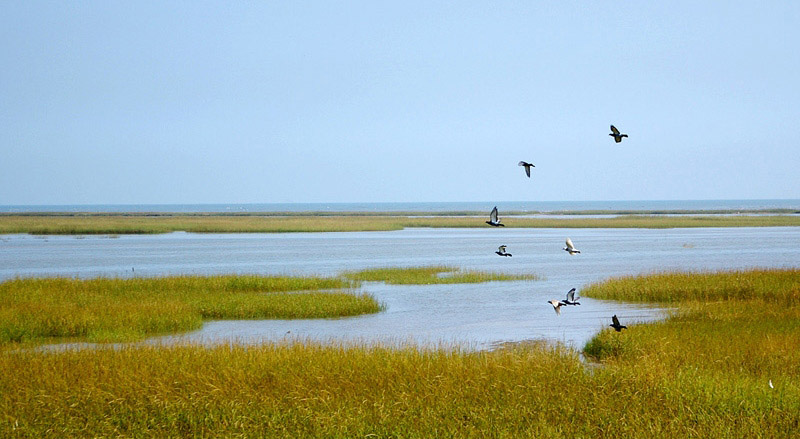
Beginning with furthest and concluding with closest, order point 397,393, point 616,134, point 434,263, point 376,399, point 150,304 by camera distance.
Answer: point 434,263
point 150,304
point 397,393
point 376,399
point 616,134

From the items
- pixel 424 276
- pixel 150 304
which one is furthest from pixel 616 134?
pixel 424 276

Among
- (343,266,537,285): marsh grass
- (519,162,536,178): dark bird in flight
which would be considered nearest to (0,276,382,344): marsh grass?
(343,266,537,285): marsh grass

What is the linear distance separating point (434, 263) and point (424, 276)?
9.69 meters

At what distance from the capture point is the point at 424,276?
40562mm

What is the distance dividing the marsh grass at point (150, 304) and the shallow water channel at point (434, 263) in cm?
109

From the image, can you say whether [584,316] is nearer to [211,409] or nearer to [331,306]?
[331,306]

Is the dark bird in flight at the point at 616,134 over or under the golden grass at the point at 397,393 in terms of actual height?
over

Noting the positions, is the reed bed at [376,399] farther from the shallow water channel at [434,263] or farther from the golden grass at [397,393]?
the shallow water channel at [434,263]

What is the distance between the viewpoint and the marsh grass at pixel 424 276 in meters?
39.1

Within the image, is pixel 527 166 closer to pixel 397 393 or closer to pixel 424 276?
pixel 397 393

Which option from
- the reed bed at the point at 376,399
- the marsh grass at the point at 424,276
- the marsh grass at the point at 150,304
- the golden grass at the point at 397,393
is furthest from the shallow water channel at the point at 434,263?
the reed bed at the point at 376,399

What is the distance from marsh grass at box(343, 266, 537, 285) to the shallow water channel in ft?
4.14

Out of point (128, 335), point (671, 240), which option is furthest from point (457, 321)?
point (671, 240)

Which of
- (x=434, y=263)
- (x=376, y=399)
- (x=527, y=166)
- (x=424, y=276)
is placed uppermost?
(x=527, y=166)
